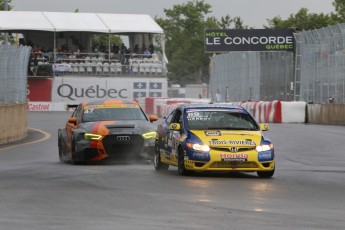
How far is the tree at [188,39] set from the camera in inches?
5517

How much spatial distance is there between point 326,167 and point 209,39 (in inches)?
1940

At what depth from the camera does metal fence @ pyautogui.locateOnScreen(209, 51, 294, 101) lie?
59031 mm

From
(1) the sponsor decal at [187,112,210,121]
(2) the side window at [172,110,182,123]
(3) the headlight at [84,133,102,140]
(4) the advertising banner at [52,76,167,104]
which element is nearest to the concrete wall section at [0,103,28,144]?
(3) the headlight at [84,133,102,140]

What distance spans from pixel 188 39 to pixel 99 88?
7988 centimetres

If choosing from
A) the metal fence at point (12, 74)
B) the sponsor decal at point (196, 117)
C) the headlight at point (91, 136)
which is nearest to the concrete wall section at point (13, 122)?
the metal fence at point (12, 74)

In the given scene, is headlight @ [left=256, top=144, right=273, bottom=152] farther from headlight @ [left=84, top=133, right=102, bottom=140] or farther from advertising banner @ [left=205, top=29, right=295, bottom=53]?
advertising banner @ [left=205, top=29, right=295, bottom=53]

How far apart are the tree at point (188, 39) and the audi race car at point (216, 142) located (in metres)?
123

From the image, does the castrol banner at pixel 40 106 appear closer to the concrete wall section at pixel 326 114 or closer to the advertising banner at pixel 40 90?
the advertising banner at pixel 40 90

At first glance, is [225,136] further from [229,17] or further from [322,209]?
[229,17]

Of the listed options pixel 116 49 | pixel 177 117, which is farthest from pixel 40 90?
pixel 177 117

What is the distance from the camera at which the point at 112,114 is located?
772 inches

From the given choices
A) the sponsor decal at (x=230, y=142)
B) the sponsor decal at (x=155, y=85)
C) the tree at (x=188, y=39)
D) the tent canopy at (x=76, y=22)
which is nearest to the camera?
the sponsor decal at (x=230, y=142)

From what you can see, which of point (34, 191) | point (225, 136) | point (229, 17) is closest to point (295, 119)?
point (225, 136)

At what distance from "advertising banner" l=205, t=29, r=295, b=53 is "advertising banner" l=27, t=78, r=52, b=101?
11.3m
